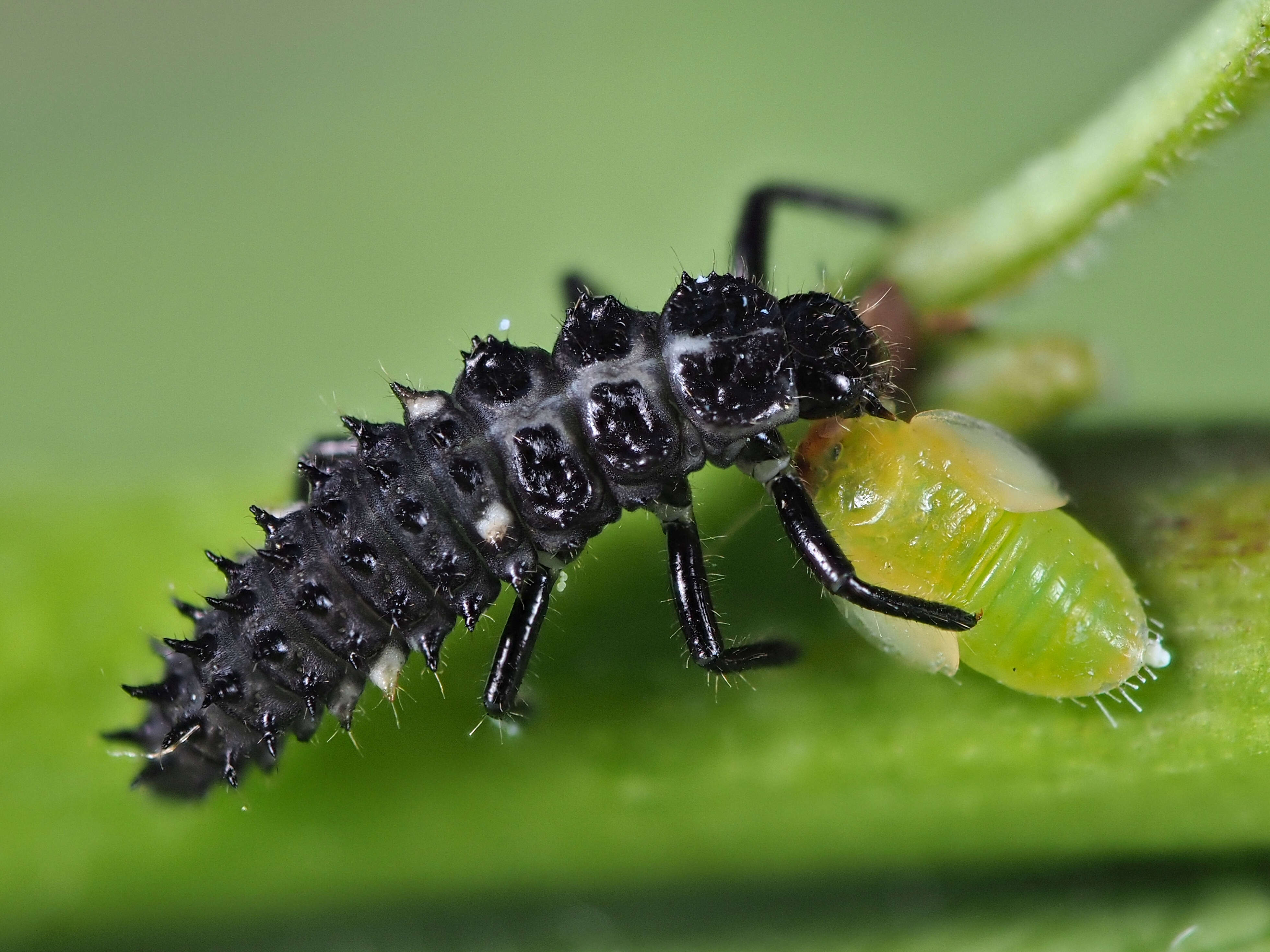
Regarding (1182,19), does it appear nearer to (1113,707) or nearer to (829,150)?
(829,150)

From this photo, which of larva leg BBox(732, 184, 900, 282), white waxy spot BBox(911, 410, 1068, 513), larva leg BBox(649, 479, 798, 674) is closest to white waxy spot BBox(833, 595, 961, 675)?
larva leg BBox(649, 479, 798, 674)

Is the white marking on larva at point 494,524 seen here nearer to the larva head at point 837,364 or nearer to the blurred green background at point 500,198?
the larva head at point 837,364

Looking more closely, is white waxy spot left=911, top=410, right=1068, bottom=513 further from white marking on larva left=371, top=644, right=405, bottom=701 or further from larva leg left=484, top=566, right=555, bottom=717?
white marking on larva left=371, top=644, right=405, bottom=701

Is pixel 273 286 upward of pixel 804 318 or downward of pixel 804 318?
upward

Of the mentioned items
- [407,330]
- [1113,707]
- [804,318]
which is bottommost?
[1113,707]

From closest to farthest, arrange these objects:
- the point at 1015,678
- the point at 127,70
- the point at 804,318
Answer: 1. the point at 1015,678
2. the point at 804,318
3. the point at 127,70

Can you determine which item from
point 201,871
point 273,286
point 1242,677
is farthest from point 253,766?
point 273,286

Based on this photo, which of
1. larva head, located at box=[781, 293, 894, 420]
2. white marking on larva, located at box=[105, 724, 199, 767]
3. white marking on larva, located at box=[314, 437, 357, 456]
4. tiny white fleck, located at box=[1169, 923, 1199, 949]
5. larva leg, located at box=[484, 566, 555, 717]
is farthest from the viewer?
white marking on larva, located at box=[314, 437, 357, 456]

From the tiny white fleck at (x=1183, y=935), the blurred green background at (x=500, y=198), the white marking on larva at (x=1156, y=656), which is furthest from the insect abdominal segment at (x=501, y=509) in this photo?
the blurred green background at (x=500, y=198)
